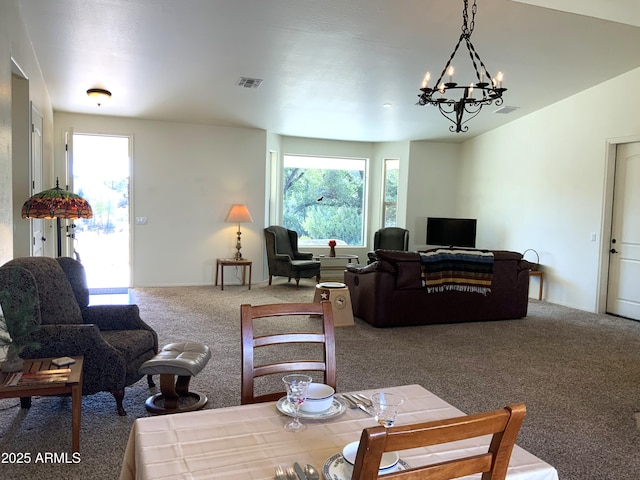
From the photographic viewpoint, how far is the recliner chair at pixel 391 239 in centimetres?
864

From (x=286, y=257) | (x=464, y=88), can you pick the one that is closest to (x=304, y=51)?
(x=464, y=88)

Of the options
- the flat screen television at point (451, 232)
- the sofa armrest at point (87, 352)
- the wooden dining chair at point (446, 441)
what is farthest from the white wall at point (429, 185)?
the wooden dining chair at point (446, 441)

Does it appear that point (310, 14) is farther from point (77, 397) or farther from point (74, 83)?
point (77, 397)

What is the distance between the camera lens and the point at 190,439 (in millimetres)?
1277

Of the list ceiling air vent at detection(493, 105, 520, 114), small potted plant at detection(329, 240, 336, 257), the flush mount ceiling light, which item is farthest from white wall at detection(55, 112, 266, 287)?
ceiling air vent at detection(493, 105, 520, 114)

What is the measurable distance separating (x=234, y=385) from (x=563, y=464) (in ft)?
7.10

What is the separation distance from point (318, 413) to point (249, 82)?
17.2ft

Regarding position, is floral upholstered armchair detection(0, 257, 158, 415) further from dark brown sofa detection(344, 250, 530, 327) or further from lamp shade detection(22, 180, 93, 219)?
dark brown sofa detection(344, 250, 530, 327)

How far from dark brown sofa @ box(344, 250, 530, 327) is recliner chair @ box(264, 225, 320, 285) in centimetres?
179

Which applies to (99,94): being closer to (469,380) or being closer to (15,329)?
(15,329)

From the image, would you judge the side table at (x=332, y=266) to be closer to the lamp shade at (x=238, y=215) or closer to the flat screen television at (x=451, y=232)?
the flat screen television at (x=451, y=232)

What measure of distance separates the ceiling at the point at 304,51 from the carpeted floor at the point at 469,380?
113 inches

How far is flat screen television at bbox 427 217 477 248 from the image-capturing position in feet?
27.2

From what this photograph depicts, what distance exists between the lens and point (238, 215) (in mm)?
7555
